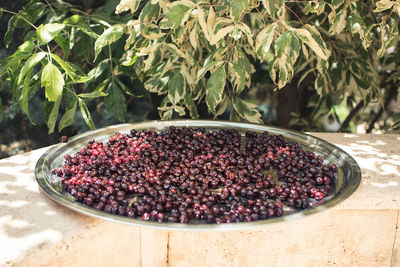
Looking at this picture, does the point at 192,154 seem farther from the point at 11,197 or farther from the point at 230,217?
the point at 11,197

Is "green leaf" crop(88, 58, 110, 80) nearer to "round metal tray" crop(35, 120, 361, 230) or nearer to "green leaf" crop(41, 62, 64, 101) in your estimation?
"round metal tray" crop(35, 120, 361, 230)

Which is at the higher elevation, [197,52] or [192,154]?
[197,52]

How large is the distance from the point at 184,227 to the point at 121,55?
3.60 ft

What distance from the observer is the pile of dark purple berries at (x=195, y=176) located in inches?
44.1

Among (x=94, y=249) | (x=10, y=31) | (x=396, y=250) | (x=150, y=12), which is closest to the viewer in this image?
(x=94, y=249)

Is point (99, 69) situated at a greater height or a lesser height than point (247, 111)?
greater

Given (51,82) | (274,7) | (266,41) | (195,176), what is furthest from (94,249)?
(274,7)

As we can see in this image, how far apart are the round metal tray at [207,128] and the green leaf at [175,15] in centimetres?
56

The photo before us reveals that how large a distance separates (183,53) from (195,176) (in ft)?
1.72

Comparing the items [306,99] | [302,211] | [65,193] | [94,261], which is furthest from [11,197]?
[306,99]

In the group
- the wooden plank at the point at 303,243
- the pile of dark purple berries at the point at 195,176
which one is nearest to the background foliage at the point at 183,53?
the pile of dark purple berries at the point at 195,176

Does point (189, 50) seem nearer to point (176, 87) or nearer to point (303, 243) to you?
point (176, 87)

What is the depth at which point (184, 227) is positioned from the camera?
3.31 feet

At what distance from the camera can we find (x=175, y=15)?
1264mm
